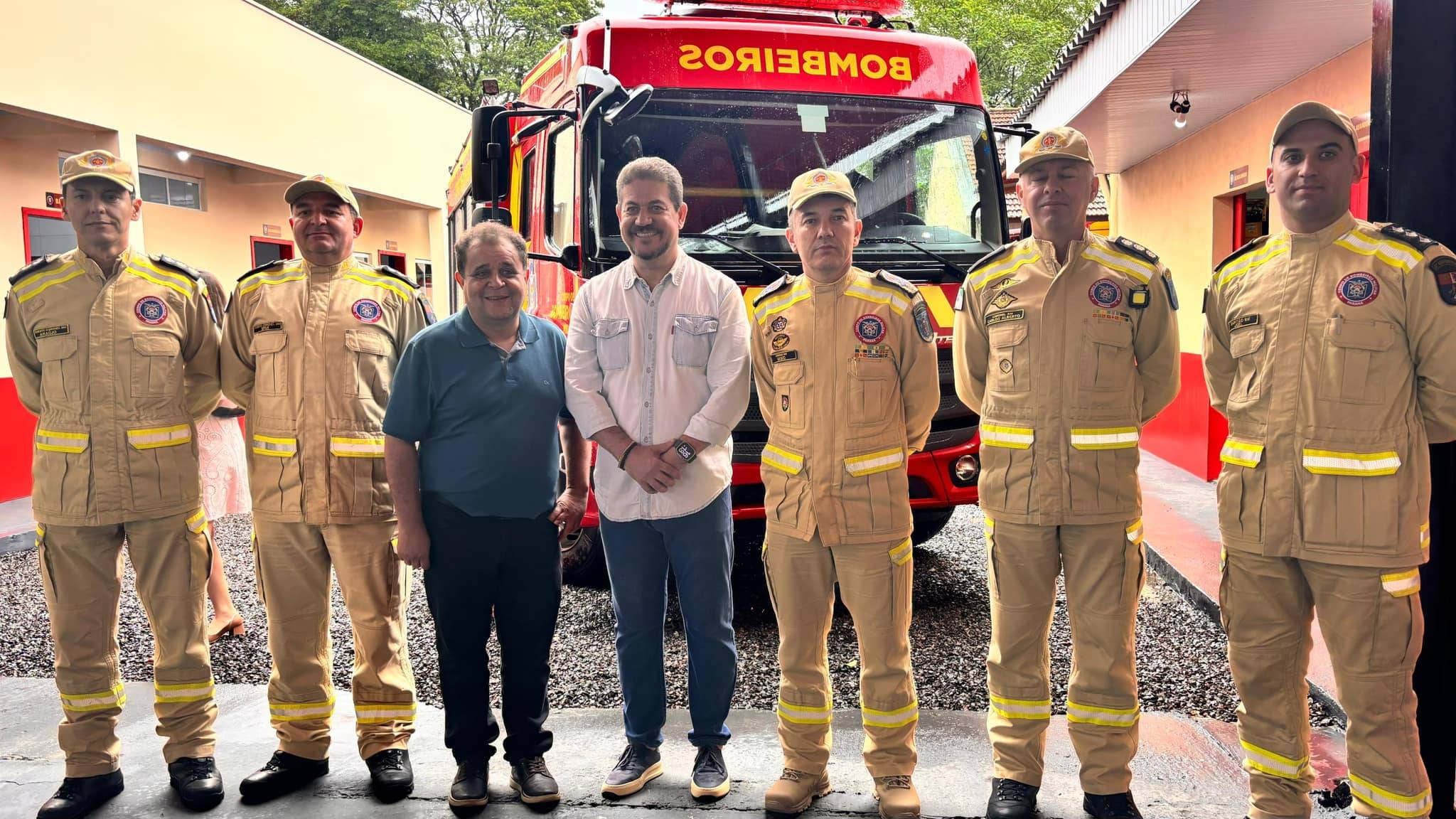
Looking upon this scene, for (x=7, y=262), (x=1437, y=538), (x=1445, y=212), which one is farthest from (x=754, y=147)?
(x=7, y=262)

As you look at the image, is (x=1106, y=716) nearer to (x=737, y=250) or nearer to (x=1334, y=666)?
(x=1334, y=666)

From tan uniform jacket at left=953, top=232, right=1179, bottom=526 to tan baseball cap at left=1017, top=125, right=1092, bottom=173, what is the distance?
0.25 meters

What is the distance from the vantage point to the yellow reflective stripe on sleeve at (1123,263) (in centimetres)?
296

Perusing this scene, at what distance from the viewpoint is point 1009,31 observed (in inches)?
1542

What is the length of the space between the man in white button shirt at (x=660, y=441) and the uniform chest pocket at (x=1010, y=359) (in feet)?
2.50

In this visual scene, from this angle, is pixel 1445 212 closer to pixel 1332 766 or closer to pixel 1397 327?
pixel 1397 327

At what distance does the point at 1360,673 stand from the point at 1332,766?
0.92 meters

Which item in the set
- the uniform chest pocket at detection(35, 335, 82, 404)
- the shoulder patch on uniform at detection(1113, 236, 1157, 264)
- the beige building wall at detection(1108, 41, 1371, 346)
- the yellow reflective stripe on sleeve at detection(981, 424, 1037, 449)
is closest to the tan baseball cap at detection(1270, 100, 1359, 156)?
the shoulder patch on uniform at detection(1113, 236, 1157, 264)

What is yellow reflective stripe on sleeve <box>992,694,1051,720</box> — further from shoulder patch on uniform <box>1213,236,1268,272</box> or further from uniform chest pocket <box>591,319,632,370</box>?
uniform chest pocket <box>591,319,632,370</box>

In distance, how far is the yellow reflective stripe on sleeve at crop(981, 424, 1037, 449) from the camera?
9.68 feet

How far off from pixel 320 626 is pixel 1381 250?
3.30 m

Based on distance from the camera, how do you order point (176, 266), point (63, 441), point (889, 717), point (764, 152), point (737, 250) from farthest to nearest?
point (764, 152) < point (737, 250) < point (176, 266) < point (63, 441) < point (889, 717)

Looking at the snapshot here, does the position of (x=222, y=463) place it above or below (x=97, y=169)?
below

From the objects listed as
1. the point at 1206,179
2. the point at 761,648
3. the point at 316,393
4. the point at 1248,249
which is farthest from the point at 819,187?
the point at 1206,179
